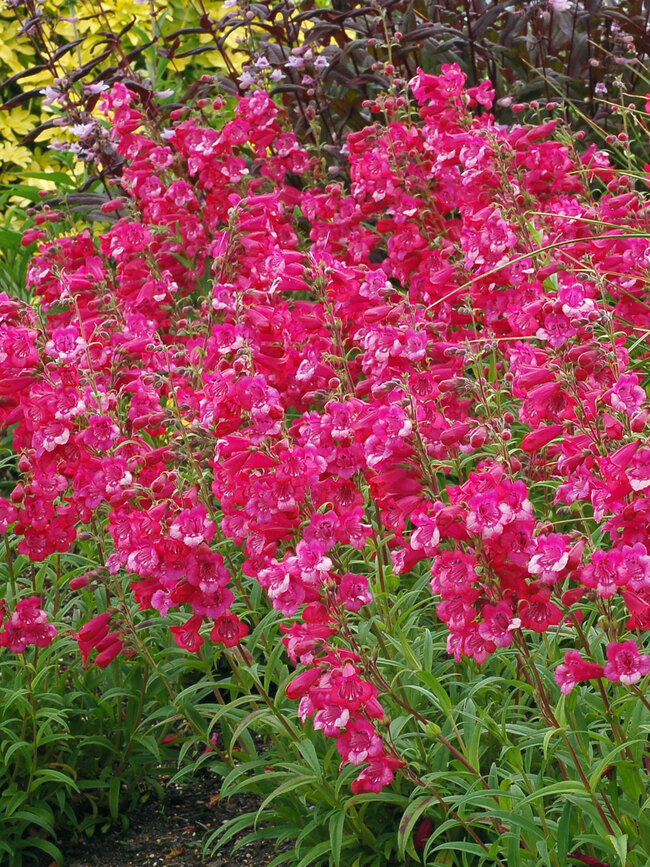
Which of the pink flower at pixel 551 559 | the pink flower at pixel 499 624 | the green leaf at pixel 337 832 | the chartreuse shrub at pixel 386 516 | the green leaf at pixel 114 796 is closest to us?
the pink flower at pixel 551 559

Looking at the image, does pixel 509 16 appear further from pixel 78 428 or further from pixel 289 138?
pixel 78 428

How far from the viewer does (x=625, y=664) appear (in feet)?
7.22

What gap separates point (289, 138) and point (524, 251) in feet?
7.23

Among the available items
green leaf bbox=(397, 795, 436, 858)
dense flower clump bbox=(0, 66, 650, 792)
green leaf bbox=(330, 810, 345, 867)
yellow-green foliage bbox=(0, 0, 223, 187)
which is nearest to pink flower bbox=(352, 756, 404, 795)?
dense flower clump bbox=(0, 66, 650, 792)

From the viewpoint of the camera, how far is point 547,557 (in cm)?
216

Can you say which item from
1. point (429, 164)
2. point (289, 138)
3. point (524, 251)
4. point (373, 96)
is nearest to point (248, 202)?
point (429, 164)

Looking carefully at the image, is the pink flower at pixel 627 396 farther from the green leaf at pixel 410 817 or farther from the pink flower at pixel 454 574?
the green leaf at pixel 410 817

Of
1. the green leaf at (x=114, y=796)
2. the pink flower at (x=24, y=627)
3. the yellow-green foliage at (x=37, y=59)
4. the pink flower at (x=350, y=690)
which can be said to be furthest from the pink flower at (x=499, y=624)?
the yellow-green foliage at (x=37, y=59)

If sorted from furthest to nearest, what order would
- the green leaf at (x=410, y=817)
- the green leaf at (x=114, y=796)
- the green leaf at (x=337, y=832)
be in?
the green leaf at (x=114, y=796), the green leaf at (x=337, y=832), the green leaf at (x=410, y=817)

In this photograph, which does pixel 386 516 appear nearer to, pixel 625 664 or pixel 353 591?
pixel 353 591

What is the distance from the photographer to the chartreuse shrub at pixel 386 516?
2.36 meters

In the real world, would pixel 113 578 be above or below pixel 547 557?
below

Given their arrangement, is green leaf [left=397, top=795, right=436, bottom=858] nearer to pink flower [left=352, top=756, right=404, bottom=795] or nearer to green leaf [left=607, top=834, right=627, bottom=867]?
pink flower [left=352, top=756, right=404, bottom=795]

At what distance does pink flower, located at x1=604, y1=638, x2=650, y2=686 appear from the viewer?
2.19 meters
